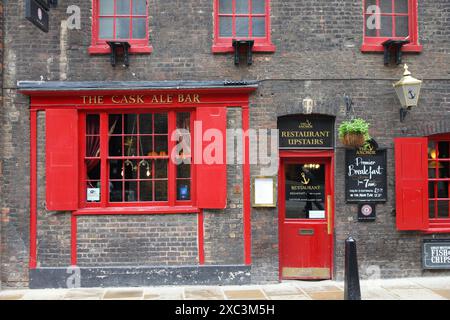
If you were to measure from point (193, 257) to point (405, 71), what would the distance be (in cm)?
509

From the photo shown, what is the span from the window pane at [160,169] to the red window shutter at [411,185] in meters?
4.27

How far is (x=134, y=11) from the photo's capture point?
28.4 feet

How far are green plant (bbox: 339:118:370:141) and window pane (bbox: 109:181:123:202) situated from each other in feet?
13.6

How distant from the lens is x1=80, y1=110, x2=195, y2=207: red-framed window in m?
8.52

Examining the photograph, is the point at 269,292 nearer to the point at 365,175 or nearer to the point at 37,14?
the point at 365,175

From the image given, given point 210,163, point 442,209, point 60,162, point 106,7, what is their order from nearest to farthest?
point 60,162, point 210,163, point 106,7, point 442,209

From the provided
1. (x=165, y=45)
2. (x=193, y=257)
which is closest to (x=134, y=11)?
(x=165, y=45)

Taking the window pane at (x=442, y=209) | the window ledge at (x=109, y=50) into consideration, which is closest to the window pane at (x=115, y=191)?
the window ledge at (x=109, y=50)

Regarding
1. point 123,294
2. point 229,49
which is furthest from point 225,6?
point 123,294

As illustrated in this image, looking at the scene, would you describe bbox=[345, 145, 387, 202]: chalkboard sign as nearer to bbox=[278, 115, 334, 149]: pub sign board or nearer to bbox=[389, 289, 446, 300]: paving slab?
bbox=[278, 115, 334, 149]: pub sign board

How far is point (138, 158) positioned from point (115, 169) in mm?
479

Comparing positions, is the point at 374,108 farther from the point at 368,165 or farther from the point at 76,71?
the point at 76,71

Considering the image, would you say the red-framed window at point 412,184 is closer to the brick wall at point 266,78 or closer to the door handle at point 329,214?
the brick wall at point 266,78

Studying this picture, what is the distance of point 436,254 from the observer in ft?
28.3
